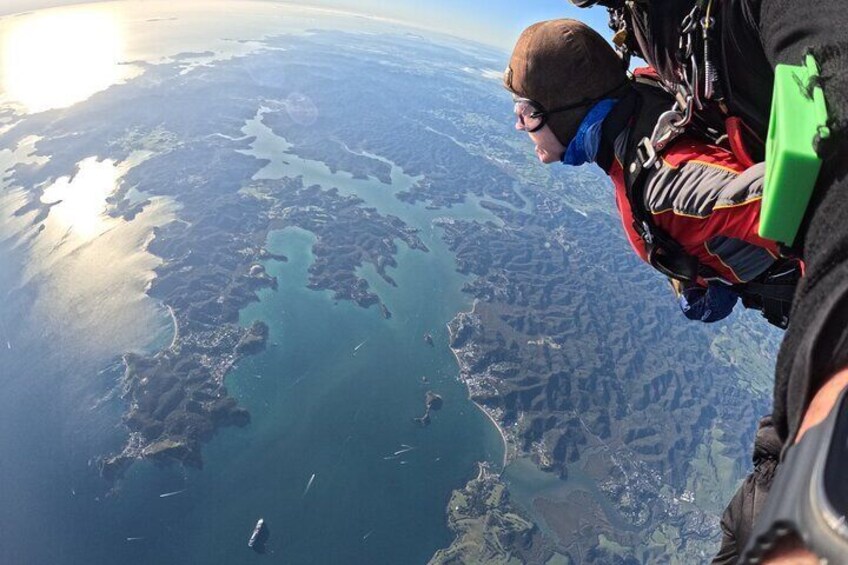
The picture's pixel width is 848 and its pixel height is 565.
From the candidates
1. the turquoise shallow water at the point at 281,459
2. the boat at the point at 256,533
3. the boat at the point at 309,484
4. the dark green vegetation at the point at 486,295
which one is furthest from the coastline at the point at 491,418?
the boat at the point at 256,533

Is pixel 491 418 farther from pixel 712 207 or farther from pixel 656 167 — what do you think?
pixel 712 207

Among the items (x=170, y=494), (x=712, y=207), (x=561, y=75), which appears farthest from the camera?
(x=170, y=494)

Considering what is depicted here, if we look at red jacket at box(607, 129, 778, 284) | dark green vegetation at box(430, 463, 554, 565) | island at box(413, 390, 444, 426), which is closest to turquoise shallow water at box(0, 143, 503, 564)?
island at box(413, 390, 444, 426)

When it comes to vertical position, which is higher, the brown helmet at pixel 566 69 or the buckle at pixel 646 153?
the brown helmet at pixel 566 69

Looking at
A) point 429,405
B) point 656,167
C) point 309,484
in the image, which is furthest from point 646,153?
point 429,405

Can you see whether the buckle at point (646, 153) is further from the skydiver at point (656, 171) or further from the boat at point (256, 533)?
the boat at point (256, 533)

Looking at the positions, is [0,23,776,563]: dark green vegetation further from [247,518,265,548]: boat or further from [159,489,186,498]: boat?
[247,518,265,548]: boat

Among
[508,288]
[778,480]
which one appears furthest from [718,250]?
[508,288]

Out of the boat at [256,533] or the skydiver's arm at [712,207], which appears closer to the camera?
the skydiver's arm at [712,207]

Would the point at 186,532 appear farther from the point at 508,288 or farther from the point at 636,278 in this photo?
the point at 636,278
